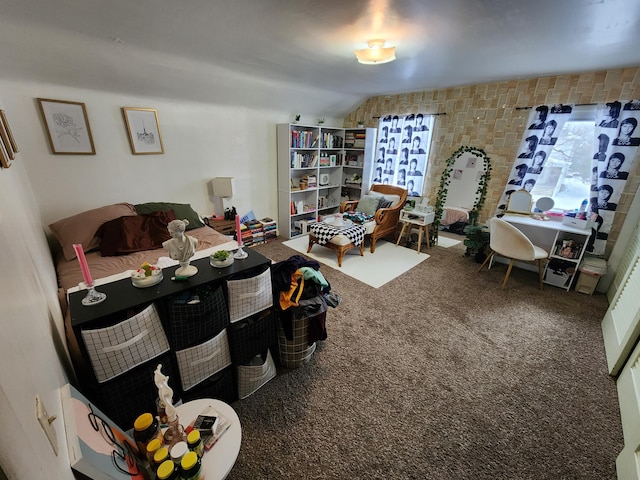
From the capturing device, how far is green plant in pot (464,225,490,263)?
Result: 3.36 m

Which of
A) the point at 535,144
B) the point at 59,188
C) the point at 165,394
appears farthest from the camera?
the point at 535,144

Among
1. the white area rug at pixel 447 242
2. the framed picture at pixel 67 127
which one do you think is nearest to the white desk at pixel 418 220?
the white area rug at pixel 447 242

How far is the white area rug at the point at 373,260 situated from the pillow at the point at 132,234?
5.84 ft

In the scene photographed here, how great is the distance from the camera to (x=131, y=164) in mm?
2885

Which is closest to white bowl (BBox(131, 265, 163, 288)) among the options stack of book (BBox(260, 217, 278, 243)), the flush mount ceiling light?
the flush mount ceiling light

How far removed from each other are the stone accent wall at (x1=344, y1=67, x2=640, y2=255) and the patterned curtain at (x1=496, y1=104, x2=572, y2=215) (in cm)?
8

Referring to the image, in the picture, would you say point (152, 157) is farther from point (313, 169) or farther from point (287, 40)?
point (313, 169)

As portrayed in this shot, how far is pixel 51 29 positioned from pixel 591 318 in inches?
196

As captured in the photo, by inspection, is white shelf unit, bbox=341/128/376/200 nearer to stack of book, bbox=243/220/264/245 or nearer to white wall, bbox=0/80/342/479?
white wall, bbox=0/80/342/479

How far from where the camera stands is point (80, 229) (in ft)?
7.73

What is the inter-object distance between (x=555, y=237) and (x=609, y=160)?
975 mm

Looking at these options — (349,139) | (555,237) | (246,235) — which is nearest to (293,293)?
(246,235)

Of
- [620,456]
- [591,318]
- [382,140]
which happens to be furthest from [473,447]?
[382,140]

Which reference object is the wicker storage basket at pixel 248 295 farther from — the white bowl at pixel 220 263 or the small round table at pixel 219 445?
the small round table at pixel 219 445
